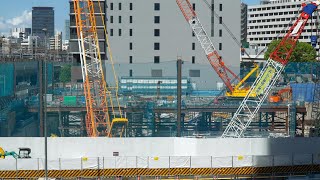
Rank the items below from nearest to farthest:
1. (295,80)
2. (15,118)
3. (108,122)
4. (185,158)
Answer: (185,158), (15,118), (108,122), (295,80)

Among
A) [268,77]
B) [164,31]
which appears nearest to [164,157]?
[268,77]

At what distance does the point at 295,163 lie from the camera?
17703mm

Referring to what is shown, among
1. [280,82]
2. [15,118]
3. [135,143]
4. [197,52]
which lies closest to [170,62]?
[197,52]

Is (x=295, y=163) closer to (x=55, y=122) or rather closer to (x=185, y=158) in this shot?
(x=185, y=158)

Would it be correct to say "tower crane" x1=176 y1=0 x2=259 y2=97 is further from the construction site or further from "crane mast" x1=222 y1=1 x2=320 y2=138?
"crane mast" x1=222 y1=1 x2=320 y2=138

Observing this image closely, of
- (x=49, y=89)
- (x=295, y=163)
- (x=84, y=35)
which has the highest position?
(x=84, y=35)

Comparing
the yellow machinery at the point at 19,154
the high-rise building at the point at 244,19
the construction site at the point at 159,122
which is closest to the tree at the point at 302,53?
the construction site at the point at 159,122

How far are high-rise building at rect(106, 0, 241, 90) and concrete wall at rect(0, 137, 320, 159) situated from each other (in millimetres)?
26925

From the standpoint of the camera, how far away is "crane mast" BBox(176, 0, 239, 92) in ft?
133

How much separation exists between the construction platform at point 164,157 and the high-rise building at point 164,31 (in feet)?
88.5

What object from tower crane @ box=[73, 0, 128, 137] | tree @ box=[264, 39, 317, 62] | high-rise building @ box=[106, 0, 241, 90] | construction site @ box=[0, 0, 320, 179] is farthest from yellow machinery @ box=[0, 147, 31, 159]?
tree @ box=[264, 39, 317, 62]

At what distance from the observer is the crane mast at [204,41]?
40500 millimetres

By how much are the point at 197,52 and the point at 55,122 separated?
2111 centimetres

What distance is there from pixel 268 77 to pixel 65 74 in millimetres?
14843
